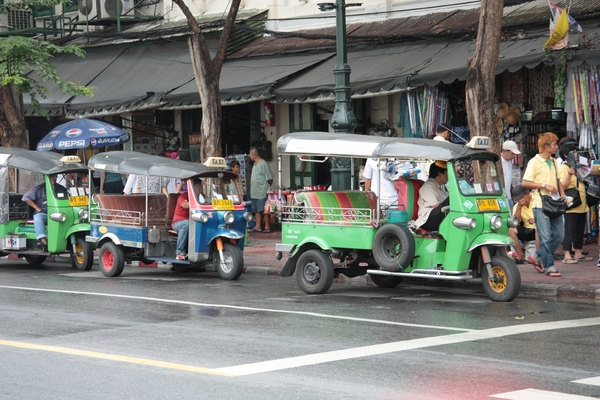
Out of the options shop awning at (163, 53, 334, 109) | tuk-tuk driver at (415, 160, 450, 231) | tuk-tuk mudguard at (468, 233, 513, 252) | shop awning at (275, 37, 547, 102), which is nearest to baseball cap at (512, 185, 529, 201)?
shop awning at (275, 37, 547, 102)

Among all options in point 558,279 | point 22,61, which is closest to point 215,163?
point 558,279

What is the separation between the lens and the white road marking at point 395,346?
26.7ft

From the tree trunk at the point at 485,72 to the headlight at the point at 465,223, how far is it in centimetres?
304

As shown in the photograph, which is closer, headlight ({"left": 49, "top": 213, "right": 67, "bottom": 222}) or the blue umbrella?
headlight ({"left": 49, "top": 213, "right": 67, "bottom": 222})

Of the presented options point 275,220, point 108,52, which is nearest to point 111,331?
point 275,220

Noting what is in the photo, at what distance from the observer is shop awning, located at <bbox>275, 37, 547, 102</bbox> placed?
17.1 metres

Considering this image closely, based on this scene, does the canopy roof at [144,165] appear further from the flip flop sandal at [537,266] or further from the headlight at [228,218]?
the flip flop sandal at [537,266]

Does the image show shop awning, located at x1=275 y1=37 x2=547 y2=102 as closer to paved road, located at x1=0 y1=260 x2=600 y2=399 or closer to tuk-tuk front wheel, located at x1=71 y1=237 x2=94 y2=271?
paved road, located at x1=0 y1=260 x2=600 y2=399

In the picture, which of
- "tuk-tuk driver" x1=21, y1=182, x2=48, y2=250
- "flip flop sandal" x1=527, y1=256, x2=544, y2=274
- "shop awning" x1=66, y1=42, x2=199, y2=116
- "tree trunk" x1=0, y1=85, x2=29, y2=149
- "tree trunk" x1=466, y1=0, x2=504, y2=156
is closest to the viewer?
"flip flop sandal" x1=527, y1=256, x2=544, y2=274

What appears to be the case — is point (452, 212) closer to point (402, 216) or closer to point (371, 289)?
point (402, 216)

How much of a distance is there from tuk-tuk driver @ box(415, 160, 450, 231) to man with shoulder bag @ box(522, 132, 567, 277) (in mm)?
1673

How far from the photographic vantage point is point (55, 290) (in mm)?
13875

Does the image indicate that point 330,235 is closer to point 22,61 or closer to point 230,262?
point 230,262

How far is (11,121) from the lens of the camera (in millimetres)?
22703
